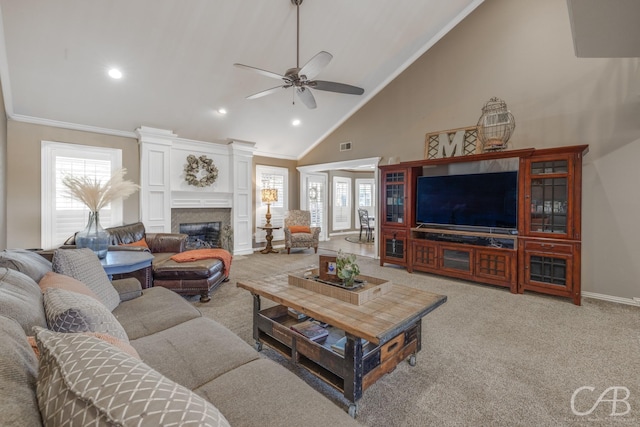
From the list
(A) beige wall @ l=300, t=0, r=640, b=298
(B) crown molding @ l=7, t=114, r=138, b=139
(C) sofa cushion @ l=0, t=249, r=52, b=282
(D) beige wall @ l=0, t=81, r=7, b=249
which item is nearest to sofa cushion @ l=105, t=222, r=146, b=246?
(D) beige wall @ l=0, t=81, r=7, b=249

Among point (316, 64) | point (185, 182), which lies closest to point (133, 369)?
point (316, 64)

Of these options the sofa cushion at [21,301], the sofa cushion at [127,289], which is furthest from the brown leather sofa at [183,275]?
the sofa cushion at [21,301]

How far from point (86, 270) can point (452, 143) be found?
5.03m

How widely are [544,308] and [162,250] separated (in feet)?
16.7

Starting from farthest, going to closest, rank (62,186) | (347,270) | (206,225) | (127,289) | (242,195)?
1. (242,195)
2. (206,225)
3. (62,186)
4. (127,289)
5. (347,270)

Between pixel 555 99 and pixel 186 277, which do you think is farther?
pixel 555 99

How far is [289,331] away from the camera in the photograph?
6.55 feet

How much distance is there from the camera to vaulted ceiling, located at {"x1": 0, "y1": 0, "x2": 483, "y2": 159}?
3.38m

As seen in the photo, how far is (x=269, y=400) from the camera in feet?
3.70

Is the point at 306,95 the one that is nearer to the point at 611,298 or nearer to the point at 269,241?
the point at 269,241

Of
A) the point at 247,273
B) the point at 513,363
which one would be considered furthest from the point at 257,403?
the point at 247,273

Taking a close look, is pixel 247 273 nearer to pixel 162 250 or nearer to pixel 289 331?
pixel 162 250

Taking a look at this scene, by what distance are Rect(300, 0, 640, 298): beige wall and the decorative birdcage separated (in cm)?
13

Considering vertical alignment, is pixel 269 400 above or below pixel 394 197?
below
